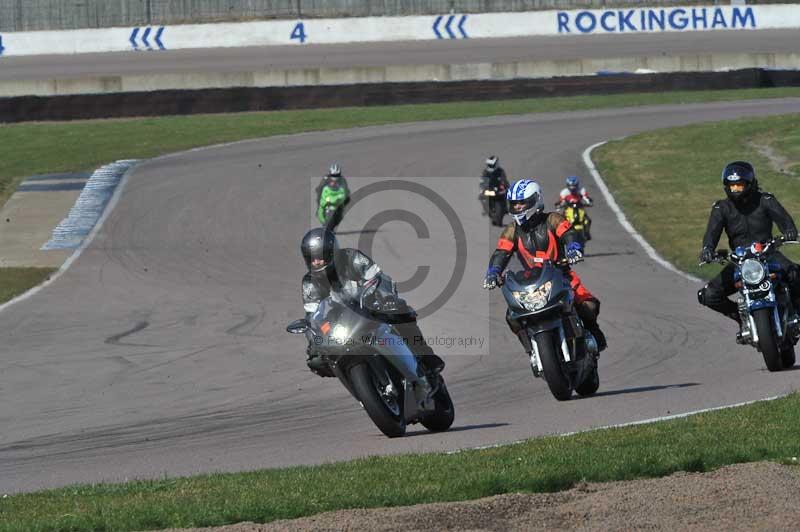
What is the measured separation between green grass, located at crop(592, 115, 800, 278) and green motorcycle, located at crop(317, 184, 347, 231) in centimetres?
574

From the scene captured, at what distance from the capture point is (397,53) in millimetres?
51344

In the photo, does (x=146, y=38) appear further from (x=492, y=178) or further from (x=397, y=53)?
(x=492, y=178)

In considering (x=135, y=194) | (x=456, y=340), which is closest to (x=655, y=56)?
(x=135, y=194)

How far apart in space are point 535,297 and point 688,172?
21582mm

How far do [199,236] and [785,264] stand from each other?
1578 cm

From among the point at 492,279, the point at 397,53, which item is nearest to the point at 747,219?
the point at 492,279

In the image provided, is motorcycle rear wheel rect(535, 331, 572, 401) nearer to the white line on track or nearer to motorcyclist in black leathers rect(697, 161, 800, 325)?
the white line on track

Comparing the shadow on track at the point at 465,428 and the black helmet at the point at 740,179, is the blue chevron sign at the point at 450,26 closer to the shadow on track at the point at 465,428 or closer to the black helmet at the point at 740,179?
the black helmet at the point at 740,179

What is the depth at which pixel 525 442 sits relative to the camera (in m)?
9.34

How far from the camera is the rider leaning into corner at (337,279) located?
982cm

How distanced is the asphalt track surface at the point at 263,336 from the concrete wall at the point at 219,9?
67.6 ft

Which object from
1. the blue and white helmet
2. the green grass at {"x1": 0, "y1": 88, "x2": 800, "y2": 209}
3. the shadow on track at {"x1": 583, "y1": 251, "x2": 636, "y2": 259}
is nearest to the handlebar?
the blue and white helmet

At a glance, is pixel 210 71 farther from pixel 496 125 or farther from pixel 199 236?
pixel 199 236

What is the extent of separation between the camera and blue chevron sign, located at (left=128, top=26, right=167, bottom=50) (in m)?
52.6
